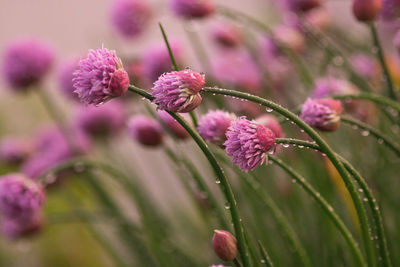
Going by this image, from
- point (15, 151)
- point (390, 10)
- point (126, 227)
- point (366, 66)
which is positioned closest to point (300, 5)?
point (390, 10)

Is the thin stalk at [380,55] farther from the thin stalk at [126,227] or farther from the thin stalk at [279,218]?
the thin stalk at [126,227]

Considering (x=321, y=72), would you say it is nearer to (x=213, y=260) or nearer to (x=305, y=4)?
(x=305, y=4)

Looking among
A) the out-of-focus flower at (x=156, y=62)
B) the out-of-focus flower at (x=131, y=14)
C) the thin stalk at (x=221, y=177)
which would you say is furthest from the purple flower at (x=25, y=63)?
the thin stalk at (x=221, y=177)

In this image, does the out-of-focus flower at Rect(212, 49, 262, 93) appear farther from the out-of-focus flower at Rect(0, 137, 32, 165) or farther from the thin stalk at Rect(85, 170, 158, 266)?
the out-of-focus flower at Rect(0, 137, 32, 165)

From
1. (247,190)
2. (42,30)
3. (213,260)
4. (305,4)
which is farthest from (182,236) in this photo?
(42,30)

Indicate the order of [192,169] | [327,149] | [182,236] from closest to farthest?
1. [327,149]
2. [192,169]
3. [182,236]

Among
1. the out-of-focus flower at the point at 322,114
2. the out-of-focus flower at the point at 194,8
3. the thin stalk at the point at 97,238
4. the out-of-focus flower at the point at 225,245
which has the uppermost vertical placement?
the out-of-focus flower at the point at 194,8
